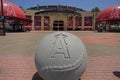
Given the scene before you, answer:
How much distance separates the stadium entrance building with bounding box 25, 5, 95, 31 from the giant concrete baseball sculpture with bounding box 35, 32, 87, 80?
59.5 m

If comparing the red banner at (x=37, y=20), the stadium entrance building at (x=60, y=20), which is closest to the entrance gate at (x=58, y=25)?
the stadium entrance building at (x=60, y=20)

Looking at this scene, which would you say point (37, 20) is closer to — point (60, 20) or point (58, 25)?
point (58, 25)

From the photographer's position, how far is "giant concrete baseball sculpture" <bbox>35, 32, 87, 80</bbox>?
454 centimetres

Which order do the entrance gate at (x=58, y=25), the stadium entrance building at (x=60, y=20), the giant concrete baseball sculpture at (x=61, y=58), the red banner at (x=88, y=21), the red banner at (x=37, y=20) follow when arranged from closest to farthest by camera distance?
the giant concrete baseball sculpture at (x=61, y=58) < the stadium entrance building at (x=60, y=20) < the red banner at (x=37, y=20) < the red banner at (x=88, y=21) < the entrance gate at (x=58, y=25)

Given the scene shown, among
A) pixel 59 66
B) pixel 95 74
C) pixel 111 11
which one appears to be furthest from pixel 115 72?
pixel 111 11

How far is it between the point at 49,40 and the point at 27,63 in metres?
3.27

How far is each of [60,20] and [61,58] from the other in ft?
202

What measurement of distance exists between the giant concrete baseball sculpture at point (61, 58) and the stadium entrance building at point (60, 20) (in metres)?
59.5

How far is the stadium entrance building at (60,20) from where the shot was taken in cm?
6469

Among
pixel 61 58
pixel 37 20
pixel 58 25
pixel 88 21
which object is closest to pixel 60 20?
pixel 58 25

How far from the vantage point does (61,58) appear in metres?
4.51

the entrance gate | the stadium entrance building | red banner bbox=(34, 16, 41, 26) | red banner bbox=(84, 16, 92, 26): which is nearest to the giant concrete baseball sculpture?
the stadium entrance building

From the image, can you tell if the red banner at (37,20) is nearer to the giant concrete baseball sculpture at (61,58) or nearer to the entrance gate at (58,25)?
the entrance gate at (58,25)

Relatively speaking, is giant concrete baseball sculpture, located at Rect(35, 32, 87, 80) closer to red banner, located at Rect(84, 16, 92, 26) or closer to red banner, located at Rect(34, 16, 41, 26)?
red banner, located at Rect(34, 16, 41, 26)
